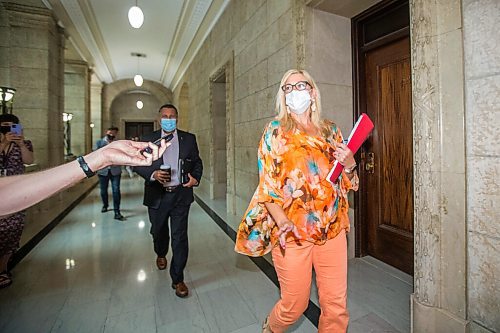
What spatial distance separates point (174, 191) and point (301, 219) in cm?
142

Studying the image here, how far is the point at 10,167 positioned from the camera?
106 inches

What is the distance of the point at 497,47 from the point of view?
143 centimetres

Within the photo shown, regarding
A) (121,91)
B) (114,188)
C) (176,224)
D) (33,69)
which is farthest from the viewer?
(121,91)

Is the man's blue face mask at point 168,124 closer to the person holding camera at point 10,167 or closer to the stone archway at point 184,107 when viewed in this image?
the person holding camera at point 10,167

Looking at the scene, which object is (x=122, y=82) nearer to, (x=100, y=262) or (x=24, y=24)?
(x=24, y=24)

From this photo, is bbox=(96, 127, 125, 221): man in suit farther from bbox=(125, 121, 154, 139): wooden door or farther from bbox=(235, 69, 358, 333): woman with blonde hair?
bbox=(125, 121, 154, 139): wooden door

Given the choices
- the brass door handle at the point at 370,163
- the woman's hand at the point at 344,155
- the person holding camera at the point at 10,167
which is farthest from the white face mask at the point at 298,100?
the person holding camera at the point at 10,167

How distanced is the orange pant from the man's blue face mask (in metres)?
1.52

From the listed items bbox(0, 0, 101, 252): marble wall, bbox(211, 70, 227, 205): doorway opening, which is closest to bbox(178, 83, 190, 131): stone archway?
bbox(211, 70, 227, 205): doorway opening

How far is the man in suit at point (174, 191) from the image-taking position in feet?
8.27

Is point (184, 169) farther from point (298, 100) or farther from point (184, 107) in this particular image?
point (184, 107)

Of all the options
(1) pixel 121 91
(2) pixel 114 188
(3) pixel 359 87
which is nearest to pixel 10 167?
(2) pixel 114 188

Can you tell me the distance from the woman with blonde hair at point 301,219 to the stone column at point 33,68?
619 centimetres

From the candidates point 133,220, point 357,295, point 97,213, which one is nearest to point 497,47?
point 357,295
